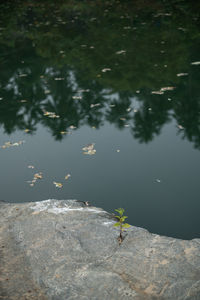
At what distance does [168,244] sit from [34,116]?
4.39 m

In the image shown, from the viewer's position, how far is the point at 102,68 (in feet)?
29.0

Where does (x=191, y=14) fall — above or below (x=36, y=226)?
above

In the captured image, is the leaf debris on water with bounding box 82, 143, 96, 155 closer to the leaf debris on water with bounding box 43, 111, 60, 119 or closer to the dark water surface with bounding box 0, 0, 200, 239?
the dark water surface with bounding box 0, 0, 200, 239

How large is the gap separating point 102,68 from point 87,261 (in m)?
6.30

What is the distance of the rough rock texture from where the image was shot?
115 inches

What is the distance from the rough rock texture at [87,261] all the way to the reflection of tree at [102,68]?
270cm

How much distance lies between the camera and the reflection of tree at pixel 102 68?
6.79 meters

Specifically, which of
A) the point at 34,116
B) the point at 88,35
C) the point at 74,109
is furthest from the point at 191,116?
the point at 88,35

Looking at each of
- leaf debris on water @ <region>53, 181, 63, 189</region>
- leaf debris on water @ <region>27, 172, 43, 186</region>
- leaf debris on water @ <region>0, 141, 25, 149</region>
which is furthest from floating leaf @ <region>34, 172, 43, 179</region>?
leaf debris on water @ <region>0, 141, 25, 149</region>

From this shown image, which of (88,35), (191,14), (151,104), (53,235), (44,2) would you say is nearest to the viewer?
(53,235)

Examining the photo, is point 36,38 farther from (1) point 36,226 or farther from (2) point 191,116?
(1) point 36,226

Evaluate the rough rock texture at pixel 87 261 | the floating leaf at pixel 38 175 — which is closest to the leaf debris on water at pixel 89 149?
the floating leaf at pixel 38 175

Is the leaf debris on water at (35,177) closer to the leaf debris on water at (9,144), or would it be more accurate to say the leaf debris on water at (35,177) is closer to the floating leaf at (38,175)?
the floating leaf at (38,175)

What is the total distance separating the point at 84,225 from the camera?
379 cm
